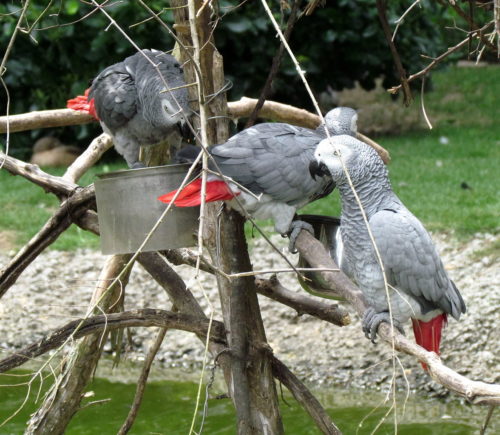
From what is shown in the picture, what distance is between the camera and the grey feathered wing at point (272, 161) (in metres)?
1.99

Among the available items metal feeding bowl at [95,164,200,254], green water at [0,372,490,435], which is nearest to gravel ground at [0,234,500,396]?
green water at [0,372,490,435]

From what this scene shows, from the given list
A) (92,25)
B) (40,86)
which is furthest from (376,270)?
(40,86)

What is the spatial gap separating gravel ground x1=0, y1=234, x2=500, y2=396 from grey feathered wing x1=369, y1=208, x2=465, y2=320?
5.12ft

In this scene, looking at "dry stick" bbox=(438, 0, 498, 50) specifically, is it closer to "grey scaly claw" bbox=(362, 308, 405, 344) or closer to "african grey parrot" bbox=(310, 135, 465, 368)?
"african grey parrot" bbox=(310, 135, 465, 368)

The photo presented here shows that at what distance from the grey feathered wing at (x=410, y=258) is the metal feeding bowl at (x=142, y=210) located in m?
0.46

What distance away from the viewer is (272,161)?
202 cm

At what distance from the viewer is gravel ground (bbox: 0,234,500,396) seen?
347cm

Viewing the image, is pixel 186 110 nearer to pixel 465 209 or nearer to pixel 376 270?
pixel 376 270

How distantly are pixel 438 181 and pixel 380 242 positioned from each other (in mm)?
3452

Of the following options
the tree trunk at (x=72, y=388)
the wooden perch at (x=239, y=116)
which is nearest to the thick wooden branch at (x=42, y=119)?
the wooden perch at (x=239, y=116)

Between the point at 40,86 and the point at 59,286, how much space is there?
261 cm

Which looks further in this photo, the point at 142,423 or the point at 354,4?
the point at 354,4

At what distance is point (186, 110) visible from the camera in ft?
6.81

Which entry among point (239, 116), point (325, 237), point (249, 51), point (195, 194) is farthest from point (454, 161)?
point (195, 194)
